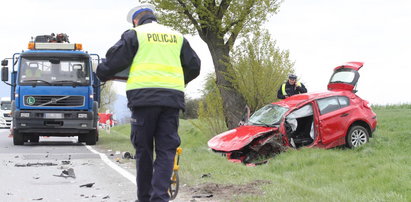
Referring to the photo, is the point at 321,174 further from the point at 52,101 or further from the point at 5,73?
the point at 5,73

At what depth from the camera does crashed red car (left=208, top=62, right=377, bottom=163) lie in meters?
14.0

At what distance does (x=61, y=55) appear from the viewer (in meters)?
18.3

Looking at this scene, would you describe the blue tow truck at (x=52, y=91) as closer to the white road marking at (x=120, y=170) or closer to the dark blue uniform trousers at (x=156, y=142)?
the white road marking at (x=120, y=170)

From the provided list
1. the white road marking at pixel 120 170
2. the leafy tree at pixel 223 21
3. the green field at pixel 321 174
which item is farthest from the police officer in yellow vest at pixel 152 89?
the leafy tree at pixel 223 21

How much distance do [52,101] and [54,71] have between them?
2.93 feet

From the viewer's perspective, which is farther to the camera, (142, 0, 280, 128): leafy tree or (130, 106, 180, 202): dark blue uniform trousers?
(142, 0, 280, 128): leafy tree

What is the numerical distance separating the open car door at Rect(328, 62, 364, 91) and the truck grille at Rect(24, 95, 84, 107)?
7.46 metres

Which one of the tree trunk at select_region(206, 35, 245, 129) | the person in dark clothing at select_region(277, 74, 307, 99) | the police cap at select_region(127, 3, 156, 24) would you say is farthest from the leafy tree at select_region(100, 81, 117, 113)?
the police cap at select_region(127, 3, 156, 24)

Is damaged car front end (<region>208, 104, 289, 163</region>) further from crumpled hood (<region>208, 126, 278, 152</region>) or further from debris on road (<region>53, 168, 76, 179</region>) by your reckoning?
debris on road (<region>53, 168, 76, 179</region>)

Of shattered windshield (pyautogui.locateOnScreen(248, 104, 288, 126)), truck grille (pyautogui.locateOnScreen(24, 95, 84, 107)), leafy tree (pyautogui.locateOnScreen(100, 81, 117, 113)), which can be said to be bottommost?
leafy tree (pyautogui.locateOnScreen(100, 81, 117, 113))

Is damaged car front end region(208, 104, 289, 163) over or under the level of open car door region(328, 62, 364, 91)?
under

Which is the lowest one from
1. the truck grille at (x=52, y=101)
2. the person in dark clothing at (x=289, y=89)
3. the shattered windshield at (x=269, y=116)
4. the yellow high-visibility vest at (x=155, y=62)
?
the shattered windshield at (x=269, y=116)

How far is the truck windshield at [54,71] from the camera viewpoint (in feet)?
59.2

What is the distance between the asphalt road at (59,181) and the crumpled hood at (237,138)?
2.96 meters
